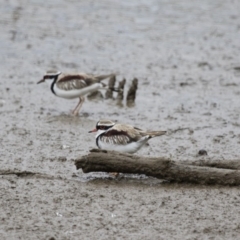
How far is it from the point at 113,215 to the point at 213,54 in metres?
9.16

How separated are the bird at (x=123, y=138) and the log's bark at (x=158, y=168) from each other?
85 centimetres

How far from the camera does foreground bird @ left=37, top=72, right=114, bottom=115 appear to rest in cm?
1328

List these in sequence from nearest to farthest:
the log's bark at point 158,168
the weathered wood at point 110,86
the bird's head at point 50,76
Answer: the log's bark at point 158,168 → the bird's head at point 50,76 → the weathered wood at point 110,86

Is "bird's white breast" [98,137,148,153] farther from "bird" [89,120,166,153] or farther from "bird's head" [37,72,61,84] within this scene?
"bird's head" [37,72,61,84]

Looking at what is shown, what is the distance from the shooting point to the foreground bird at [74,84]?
13.3 meters

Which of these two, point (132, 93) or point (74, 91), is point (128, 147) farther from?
point (132, 93)

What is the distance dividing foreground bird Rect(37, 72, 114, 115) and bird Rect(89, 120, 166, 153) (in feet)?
9.92

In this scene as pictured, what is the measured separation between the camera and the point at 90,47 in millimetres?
17250

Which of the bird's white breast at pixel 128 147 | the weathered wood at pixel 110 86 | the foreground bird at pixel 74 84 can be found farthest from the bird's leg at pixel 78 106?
the bird's white breast at pixel 128 147

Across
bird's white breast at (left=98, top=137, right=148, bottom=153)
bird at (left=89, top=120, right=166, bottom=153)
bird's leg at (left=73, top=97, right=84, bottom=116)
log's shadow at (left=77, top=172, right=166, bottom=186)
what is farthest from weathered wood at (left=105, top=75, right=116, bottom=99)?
log's shadow at (left=77, top=172, right=166, bottom=186)

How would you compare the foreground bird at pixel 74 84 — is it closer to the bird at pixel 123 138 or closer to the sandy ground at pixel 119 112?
the sandy ground at pixel 119 112

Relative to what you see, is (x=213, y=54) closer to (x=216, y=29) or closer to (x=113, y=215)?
(x=216, y=29)

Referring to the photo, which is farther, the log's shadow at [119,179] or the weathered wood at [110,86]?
the weathered wood at [110,86]

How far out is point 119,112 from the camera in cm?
1290
